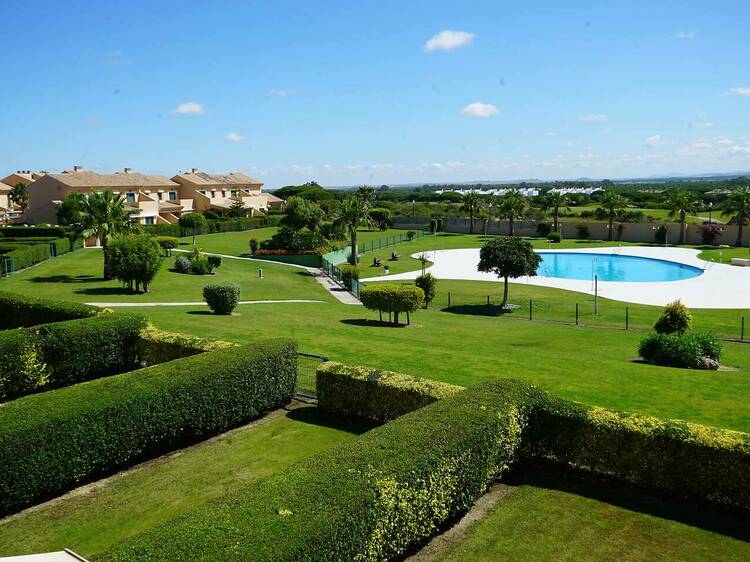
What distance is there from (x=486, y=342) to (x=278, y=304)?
13.3 meters

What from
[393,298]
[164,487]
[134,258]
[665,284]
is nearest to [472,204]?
[665,284]

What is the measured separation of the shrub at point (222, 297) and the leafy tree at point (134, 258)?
6.30m

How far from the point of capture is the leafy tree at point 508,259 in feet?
121

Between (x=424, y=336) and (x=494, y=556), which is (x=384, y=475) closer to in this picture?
(x=494, y=556)

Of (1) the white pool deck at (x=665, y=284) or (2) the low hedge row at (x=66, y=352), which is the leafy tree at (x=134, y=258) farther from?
(1) the white pool deck at (x=665, y=284)

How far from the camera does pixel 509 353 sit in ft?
69.6

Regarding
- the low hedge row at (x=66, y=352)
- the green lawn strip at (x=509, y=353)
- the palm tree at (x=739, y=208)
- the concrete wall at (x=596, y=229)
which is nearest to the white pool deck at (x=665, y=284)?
the palm tree at (x=739, y=208)

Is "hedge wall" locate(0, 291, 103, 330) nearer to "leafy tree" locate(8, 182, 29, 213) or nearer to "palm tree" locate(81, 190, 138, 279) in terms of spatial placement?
"palm tree" locate(81, 190, 138, 279)

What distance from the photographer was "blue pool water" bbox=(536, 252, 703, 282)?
5325 cm

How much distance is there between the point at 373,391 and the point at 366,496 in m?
6.35

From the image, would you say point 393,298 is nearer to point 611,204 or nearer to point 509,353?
point 509,353

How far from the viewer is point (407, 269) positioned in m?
55.1

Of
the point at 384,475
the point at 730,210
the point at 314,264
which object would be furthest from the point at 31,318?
the point at 730,210

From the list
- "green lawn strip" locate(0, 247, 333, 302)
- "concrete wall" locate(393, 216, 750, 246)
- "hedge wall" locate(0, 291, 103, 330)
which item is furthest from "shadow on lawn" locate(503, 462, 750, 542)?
"concrete wall" locate(393, 216, 750, 246)
